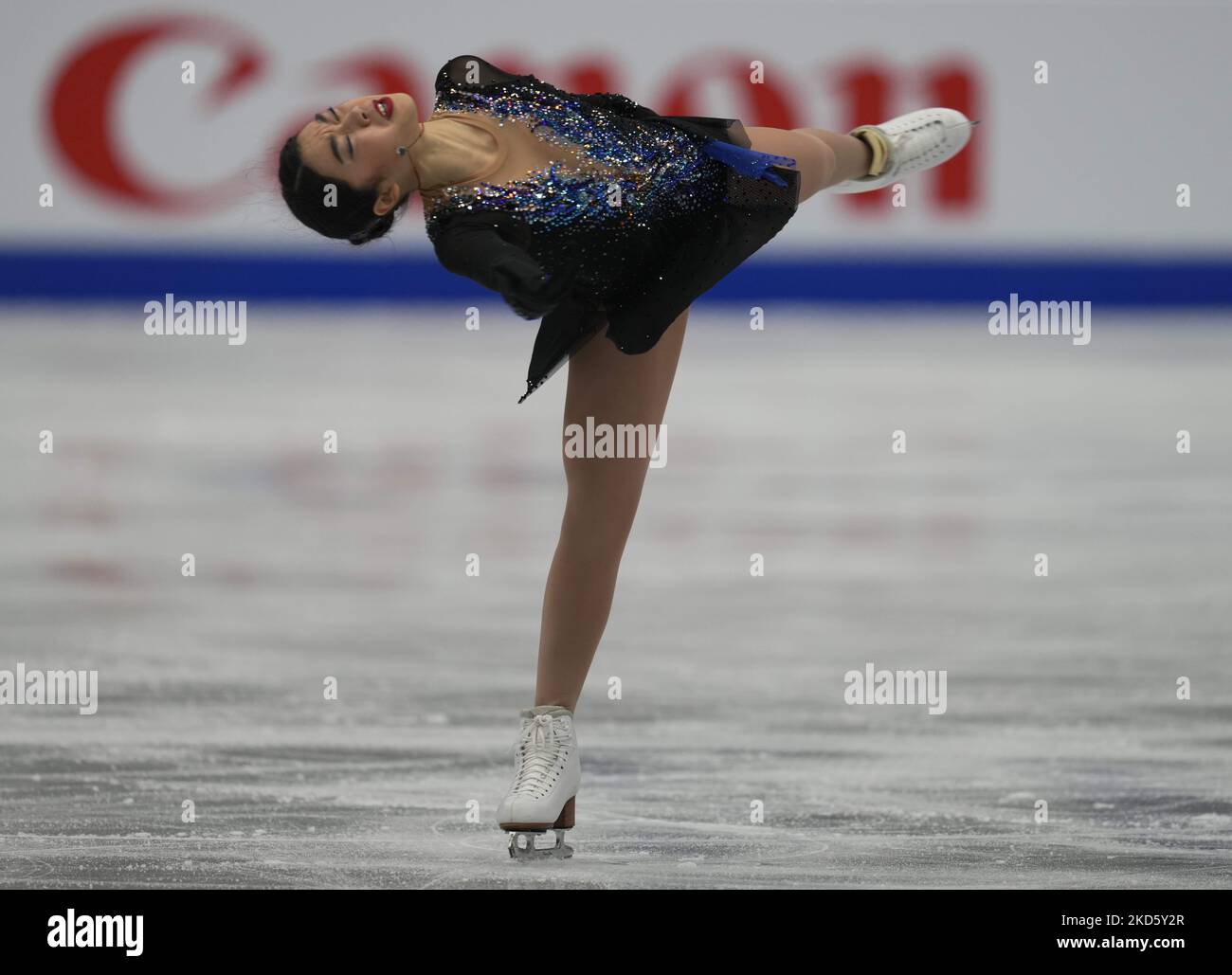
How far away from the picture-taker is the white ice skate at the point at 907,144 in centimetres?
294

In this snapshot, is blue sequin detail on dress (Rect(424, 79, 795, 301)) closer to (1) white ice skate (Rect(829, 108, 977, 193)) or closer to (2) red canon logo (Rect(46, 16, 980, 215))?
(1) white ice skate (Rect(829, 108, 977, 193))

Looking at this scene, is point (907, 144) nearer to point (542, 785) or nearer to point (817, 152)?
point (817, 152)

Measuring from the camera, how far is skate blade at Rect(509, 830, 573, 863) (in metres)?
2.35

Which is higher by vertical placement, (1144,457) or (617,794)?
(1144,457)

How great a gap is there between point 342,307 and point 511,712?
5829 millimetres

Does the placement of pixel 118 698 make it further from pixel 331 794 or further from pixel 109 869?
pixel 109 869

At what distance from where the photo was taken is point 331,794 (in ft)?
8.77

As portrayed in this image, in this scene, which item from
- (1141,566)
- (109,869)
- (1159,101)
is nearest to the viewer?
(109,869)

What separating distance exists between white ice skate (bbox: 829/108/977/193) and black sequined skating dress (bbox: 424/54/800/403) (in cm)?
42

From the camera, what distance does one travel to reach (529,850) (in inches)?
93.0

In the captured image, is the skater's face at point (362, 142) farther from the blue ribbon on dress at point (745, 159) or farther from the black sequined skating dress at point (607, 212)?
the blue ribbon on dress at point (745, 159)

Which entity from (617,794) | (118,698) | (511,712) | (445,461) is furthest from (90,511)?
(617,794)

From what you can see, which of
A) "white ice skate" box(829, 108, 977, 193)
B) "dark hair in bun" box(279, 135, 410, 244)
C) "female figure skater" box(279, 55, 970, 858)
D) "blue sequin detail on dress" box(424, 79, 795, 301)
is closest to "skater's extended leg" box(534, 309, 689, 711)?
"female figure skater" box(279, 55, 970, 858)

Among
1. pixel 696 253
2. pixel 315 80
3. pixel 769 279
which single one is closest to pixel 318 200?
pixel 696 253
